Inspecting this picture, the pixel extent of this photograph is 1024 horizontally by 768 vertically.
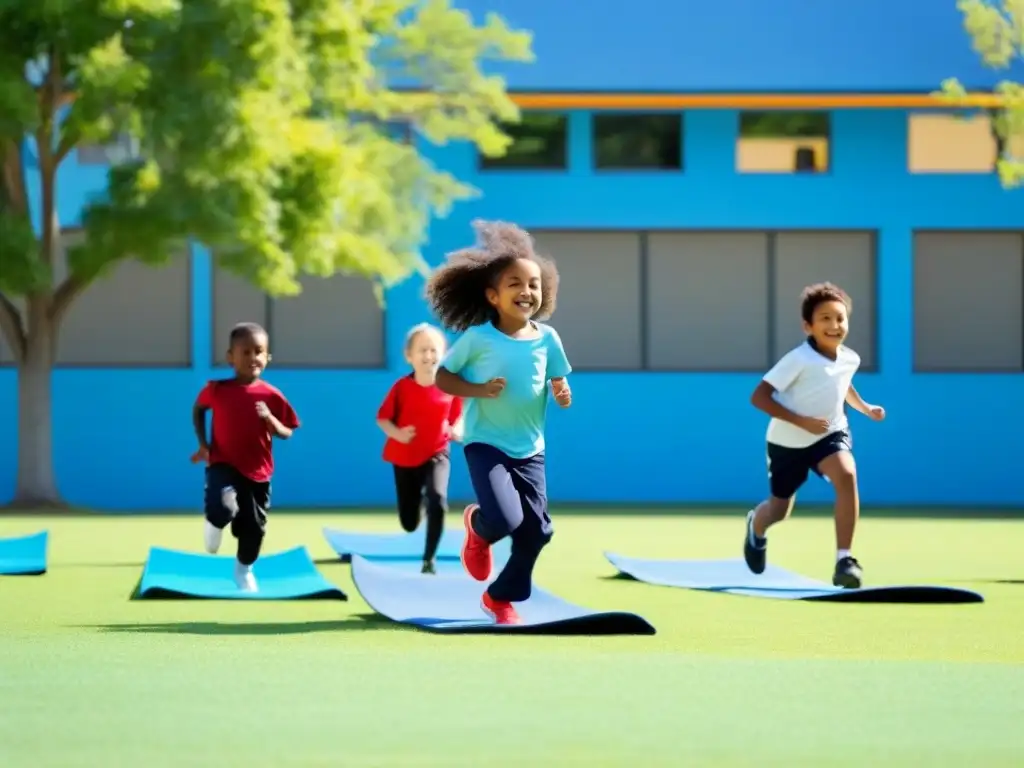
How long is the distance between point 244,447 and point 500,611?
2640mm

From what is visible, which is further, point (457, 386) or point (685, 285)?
point (685, 285)

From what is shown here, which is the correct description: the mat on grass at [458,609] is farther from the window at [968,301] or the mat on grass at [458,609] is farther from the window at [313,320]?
the window at [968,301]

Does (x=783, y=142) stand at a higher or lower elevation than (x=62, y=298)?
higher

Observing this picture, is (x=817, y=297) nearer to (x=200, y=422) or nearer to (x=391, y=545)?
(x=200, y=422)

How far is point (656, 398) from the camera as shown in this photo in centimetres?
2891

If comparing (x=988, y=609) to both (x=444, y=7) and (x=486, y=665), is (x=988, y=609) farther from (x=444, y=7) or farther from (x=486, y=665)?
(x=444, y=7)

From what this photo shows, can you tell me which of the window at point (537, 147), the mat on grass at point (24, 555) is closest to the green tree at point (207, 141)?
the window at point (537, 147)

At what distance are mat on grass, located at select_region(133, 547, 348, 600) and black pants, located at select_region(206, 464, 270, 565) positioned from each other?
27 cm

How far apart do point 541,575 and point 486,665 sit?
6210mm

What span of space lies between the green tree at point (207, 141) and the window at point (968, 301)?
6.53m

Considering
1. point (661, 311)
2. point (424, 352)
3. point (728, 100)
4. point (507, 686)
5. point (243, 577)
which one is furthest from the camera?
point (661, 311)

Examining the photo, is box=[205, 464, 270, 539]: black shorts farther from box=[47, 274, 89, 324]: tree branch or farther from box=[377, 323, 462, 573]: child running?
box=[47, 274, 89, 324]: tree branch

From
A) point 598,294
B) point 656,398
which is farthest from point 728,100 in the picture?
point 656,398

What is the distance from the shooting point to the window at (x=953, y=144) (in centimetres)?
2897
